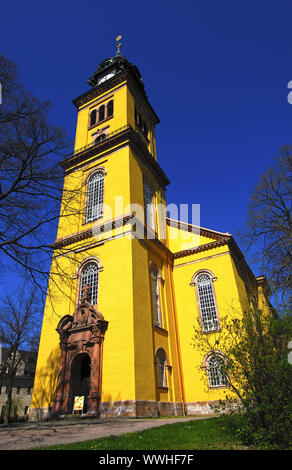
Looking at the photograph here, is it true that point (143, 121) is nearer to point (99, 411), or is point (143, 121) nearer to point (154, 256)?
point (154, 256)

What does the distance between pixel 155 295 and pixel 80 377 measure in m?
6.77

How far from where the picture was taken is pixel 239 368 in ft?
23.5

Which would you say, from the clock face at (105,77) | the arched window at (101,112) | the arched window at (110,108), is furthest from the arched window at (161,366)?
the clock face at (105,77)

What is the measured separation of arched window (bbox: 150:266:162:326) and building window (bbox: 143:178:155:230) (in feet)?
12.2

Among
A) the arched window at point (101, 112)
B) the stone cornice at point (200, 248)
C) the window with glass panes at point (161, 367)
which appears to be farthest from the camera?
the arched window at point (101, 112)

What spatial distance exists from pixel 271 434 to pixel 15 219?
9.40m

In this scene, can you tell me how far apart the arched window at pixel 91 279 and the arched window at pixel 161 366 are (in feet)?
16.1

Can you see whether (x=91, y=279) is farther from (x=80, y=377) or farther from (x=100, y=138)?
(x=100, y=138)

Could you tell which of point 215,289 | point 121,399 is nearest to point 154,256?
point 215,289

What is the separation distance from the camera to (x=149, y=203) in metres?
24.4

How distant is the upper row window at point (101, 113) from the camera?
1091 inches

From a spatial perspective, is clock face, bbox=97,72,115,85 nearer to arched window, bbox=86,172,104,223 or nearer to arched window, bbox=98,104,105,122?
arched window, bbox=98,104,105,122

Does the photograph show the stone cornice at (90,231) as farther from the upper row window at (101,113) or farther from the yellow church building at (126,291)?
the upper row window at (101,113)

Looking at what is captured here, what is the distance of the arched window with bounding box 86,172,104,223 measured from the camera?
22.0 metres
